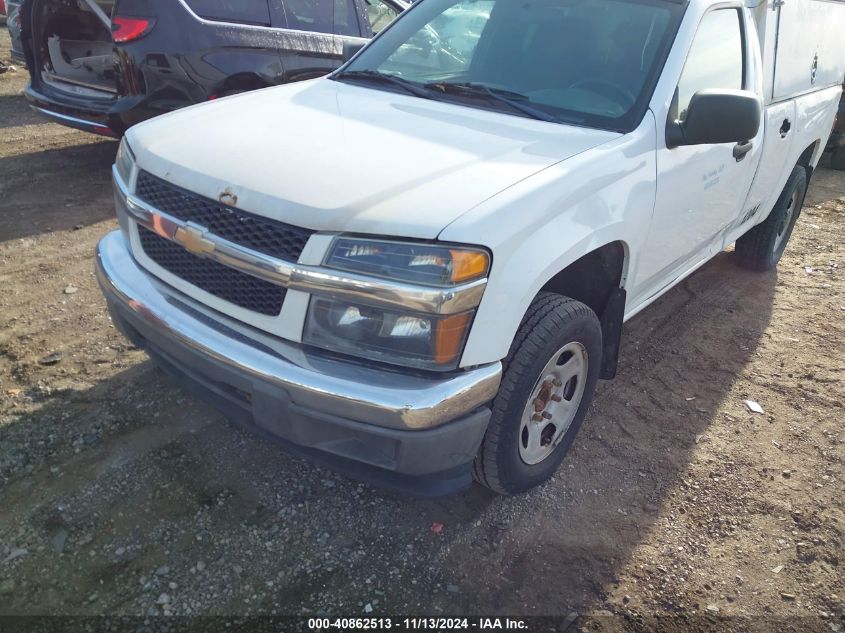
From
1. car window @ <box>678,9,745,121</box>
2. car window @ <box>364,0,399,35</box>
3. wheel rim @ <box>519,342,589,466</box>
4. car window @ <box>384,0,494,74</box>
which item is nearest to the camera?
wheel rim @ <box>519,342,589,466</box>

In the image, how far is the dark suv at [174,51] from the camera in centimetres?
499

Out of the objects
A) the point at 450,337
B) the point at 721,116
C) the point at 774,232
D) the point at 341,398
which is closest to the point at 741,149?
the point at 721,116

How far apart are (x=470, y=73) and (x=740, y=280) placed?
291cm

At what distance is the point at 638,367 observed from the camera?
3.74 metres

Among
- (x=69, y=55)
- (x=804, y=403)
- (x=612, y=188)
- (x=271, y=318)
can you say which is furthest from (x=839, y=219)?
(x=69, y=55)

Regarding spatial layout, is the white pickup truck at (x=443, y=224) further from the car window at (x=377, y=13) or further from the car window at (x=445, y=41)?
the car window at (x=377, y=13)

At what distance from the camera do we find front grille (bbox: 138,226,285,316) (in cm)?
216

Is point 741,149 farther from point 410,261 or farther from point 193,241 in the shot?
point 193,241

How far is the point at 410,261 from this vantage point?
1995mm

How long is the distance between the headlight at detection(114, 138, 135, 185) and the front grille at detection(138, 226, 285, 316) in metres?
0.23

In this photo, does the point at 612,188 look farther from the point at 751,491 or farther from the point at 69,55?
the point at 69,55

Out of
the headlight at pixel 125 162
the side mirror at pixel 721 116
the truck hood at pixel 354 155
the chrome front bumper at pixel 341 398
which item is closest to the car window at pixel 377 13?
the truck hood at pixel 354 155

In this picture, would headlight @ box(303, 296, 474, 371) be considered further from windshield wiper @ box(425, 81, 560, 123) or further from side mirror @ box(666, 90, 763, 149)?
side mirror @ box(666, 90, 763, 149)

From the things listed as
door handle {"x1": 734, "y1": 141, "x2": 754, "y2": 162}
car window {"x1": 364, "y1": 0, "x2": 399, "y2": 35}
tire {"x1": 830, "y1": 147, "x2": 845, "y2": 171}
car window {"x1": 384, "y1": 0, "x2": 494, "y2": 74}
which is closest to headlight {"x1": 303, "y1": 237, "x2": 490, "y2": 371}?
car window {"x1": 384, "y1": 0, "x2": 494, "y2": 74}
